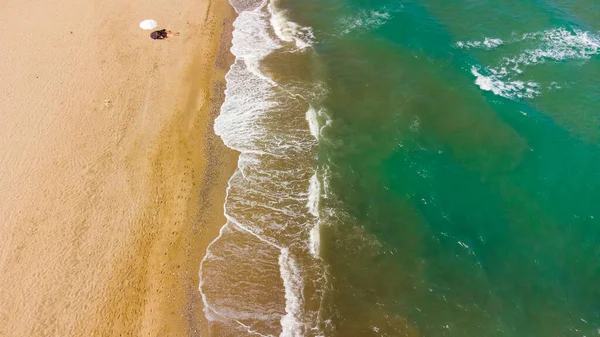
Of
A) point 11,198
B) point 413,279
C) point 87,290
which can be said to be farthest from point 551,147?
point 11,198

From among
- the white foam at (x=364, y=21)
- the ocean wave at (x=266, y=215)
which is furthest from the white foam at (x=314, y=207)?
the white foam at (x=364, y=21)

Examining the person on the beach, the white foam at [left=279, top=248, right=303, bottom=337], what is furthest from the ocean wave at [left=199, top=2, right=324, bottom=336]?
the person on the beach

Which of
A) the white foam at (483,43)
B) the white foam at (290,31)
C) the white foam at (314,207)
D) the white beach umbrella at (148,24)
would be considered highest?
the white foam at (483,43)

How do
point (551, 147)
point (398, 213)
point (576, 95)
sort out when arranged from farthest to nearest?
point (576, 95) < point (551, 147) < point (398, 213)

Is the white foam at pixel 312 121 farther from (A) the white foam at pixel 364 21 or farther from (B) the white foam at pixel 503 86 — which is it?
(B) the white foam at pixel 503 86

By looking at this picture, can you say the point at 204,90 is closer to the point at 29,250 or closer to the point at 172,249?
the point at 172,249
